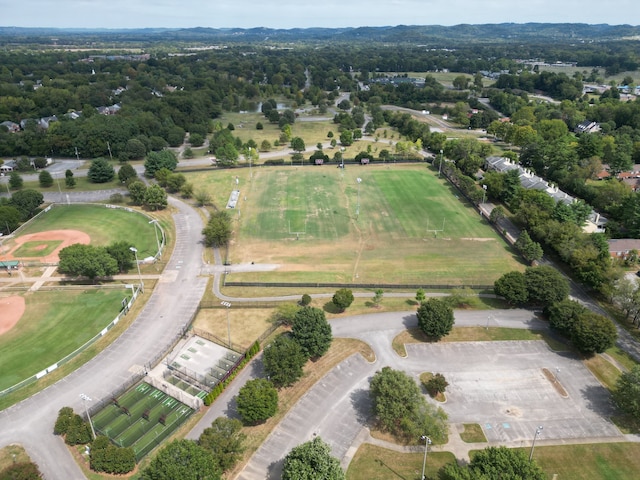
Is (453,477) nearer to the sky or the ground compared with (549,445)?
nearer to the sky

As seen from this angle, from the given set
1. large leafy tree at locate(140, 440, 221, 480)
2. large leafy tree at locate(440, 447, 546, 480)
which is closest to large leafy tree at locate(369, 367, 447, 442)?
large leafy tree at locate(440, 447, 546, 480)

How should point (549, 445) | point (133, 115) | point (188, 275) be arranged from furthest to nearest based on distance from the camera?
point (133, 115)
point (188, 275)
point (549, 445)

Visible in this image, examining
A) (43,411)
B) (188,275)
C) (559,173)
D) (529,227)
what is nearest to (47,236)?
(188,275)

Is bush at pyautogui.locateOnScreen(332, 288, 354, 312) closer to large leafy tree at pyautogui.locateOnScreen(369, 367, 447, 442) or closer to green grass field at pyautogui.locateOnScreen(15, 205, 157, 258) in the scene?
large leafy tree at pyautogui.locateOnScreen(369, 367, 447, 442)

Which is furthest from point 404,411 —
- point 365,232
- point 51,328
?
point 51,328

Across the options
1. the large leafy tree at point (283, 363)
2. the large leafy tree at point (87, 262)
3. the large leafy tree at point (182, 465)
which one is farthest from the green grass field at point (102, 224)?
the large leafy tree at point (182, 465)

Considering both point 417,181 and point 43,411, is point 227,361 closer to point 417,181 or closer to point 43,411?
point 43,411
